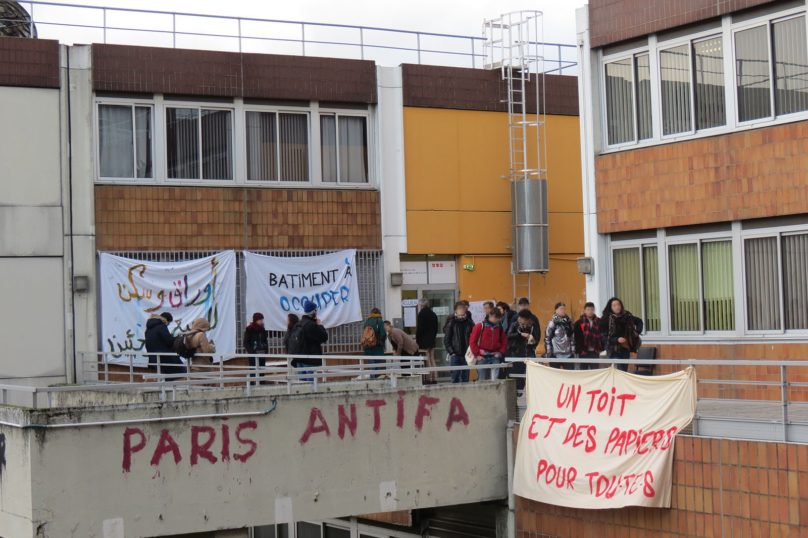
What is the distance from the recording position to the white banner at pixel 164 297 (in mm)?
20156

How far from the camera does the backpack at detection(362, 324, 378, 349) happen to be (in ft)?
60.7

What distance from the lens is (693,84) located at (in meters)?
15.5

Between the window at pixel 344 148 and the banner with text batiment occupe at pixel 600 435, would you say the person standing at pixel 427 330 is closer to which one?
the window at pixel 344 148

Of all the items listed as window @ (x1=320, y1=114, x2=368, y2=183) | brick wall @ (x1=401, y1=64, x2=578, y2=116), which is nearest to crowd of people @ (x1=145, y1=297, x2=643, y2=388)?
window @ (x1=320, y1=114, x2=368, y2=183)

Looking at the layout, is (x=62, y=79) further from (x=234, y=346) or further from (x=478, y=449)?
(x=478, y=449)

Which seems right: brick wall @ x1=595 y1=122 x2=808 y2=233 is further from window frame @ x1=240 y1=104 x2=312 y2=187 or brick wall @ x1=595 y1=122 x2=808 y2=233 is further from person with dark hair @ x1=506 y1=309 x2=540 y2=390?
window frame @ x1=240 y1=104 x2=312 y2=187

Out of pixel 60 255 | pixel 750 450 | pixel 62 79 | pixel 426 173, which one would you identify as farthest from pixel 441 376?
pixel 750 450

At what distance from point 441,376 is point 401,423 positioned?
27.4 ft

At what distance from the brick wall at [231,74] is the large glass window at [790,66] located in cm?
995

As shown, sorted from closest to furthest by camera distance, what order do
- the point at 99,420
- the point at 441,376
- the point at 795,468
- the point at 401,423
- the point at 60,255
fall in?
the point at 795,468
the point at 99,420
the point at 401,423
the point at 60,255
the point at 441,376

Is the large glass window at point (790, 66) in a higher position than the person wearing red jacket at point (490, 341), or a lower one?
higher

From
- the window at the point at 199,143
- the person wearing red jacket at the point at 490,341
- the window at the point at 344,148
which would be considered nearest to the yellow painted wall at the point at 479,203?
the window at the point at 344,148

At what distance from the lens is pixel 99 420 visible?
1177cm

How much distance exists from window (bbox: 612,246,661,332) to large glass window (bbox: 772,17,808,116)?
303 centimetres
